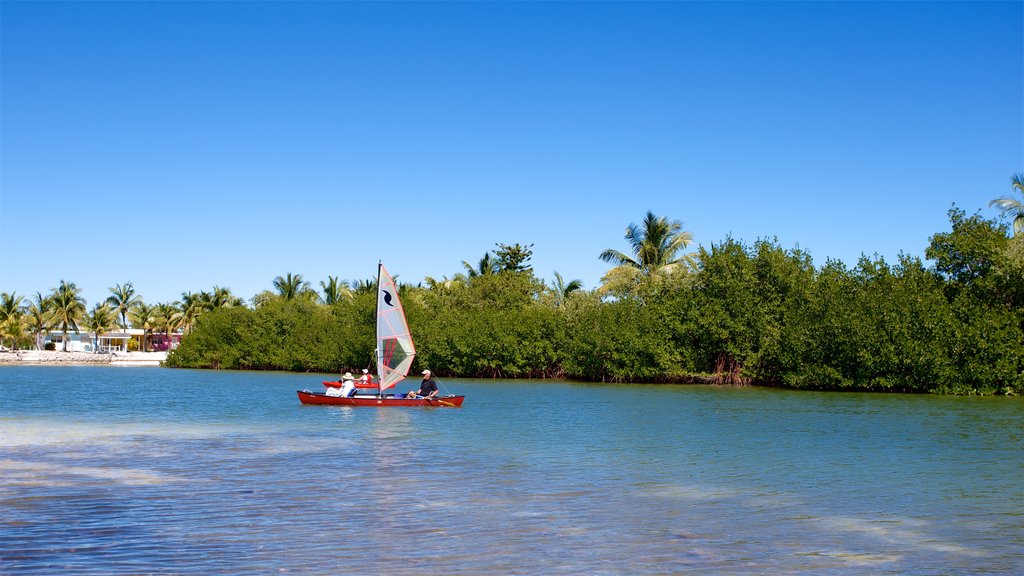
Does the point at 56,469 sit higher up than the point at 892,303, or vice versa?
the point at 892,303

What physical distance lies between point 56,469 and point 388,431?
1212 centimetres

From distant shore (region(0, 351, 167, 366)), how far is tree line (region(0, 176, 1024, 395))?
40.6m

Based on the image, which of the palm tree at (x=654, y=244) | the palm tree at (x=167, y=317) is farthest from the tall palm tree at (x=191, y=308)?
the palm tree at (x=654, y=244)

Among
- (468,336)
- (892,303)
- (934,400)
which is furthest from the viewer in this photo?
(468,336)

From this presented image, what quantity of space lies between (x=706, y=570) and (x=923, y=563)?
287 cm

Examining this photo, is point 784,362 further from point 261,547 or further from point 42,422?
point 261,547

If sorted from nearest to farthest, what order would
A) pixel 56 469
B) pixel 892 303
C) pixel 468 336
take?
1. pixel 56 469
2. pixel 892 303
3. pixel 468 336

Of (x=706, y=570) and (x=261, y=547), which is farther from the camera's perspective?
(x=261, y=547)

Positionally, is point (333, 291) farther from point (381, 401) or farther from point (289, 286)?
point (381, 401)

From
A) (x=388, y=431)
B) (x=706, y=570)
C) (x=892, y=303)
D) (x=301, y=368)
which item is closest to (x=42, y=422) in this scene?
(x=388, y=431)

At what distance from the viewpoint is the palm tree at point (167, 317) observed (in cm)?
15002

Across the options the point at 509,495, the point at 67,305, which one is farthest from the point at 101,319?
the point at 509,495

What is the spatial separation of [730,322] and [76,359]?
4087 inches

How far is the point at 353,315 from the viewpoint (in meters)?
92.2
